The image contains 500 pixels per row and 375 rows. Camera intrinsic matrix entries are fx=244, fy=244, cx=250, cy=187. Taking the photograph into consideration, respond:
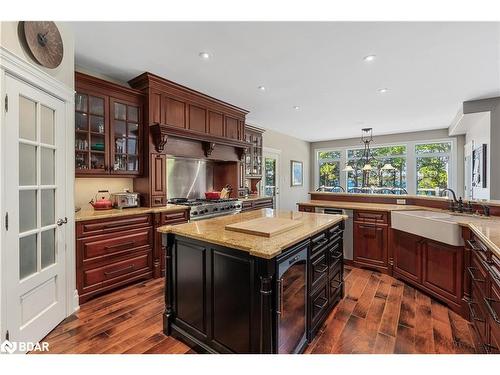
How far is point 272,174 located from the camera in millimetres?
6773

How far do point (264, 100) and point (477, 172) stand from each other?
4.38 metres

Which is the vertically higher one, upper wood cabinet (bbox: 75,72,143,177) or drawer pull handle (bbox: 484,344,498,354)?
upper wood cabinet (bbox: 75,72,143,177)

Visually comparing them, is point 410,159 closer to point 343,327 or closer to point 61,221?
point 343,327

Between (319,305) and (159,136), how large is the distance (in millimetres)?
2751

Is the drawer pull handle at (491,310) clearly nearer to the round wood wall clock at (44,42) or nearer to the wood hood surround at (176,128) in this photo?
the wood hood surround at (176,128)

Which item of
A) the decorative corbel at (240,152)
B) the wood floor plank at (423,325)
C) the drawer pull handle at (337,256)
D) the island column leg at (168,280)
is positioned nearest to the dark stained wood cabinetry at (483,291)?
the wood floor plank at (423,325)

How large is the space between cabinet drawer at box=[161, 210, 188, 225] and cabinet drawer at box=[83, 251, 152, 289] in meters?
0.44

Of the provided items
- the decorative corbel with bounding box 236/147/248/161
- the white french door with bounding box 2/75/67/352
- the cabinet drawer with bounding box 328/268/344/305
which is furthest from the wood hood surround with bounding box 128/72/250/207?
the cabinet drawer with bounding box 328/268/344/305

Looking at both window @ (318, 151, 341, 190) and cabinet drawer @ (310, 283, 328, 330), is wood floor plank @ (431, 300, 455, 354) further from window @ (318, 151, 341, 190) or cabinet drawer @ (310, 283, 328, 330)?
window @ (318, 151, 341, 190)

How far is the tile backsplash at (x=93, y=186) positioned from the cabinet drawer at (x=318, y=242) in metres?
2.75

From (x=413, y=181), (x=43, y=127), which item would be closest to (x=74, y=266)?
(x=43, y=127)

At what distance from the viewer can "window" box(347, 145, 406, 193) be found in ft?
23.9

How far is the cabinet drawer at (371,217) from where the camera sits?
3224mm

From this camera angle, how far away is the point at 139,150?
3.32 metres
